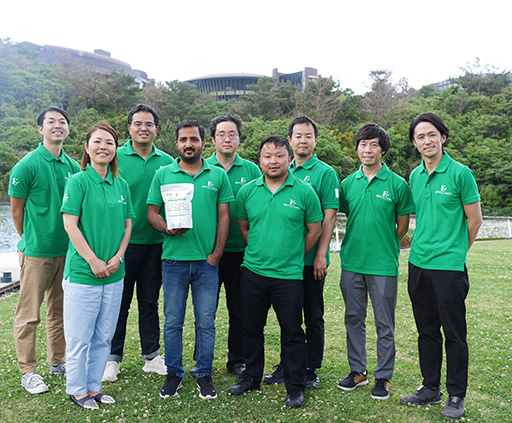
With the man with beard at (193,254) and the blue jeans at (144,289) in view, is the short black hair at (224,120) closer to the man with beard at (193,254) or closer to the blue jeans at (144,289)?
the man with beard at (193,254)

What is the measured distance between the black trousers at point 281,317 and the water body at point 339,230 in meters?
12.5

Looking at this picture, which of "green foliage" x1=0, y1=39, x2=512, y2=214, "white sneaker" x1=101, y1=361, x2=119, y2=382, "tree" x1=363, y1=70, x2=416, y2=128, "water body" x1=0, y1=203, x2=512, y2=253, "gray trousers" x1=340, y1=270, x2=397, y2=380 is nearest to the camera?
"gray trousers" x1=340, y1=270, x2=397, y2=380

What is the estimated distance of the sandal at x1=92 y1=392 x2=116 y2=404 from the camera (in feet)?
11.3

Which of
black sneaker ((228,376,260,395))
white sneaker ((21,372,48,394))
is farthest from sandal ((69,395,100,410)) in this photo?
black sneaker ((228,376,260,395))

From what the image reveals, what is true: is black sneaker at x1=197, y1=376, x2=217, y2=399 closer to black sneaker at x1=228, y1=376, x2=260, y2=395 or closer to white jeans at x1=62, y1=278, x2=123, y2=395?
black sneaker at x1=228, y1=376, x2=260, y2=395

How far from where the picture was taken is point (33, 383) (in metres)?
3.70

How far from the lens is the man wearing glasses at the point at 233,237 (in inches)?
157

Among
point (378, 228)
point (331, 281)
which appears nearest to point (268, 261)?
point (378, 228)

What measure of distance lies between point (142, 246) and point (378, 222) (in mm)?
2253

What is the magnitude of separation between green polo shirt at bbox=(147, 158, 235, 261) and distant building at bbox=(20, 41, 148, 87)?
235 ft

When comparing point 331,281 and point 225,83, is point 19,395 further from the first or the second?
point 225,83

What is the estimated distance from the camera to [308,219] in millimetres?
3484

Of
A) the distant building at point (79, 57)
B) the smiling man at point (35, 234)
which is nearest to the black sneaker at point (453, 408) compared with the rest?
the smiling man at point (35, 234)

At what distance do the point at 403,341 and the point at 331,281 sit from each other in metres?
3.78
